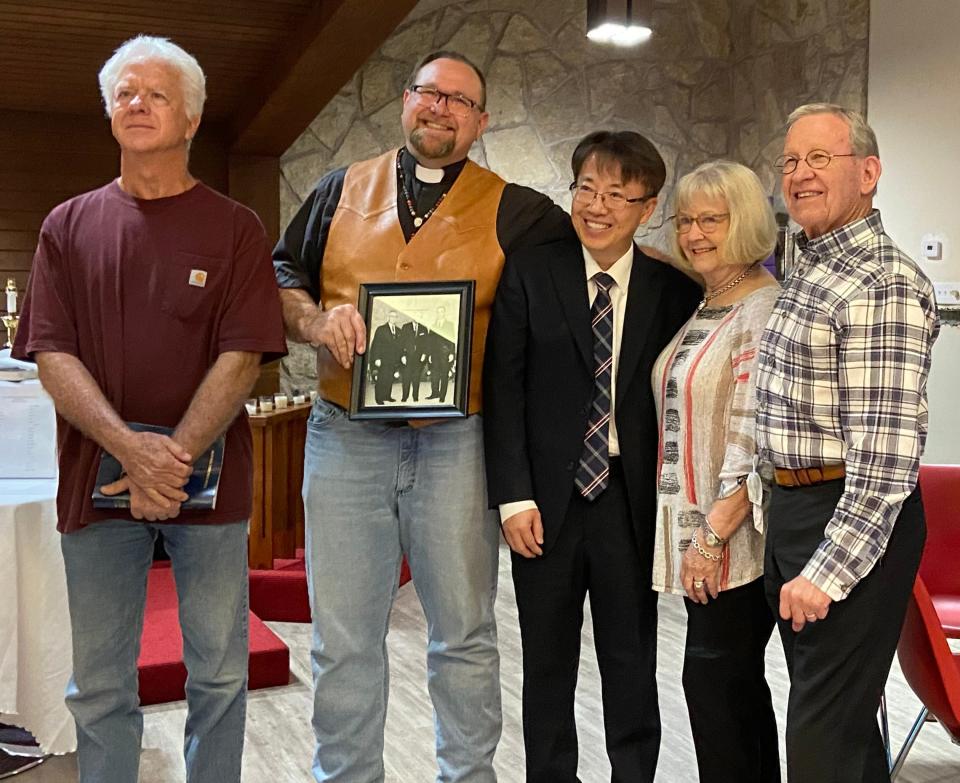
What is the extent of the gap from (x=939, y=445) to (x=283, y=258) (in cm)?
404

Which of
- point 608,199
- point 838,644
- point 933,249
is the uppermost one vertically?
point 933,249

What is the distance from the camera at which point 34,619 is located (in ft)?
9.05

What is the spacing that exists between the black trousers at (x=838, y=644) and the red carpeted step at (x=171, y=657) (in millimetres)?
2014

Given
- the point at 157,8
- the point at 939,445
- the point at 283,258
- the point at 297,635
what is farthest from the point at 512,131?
the point at 283,258

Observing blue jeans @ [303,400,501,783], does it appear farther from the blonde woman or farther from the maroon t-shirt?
the blonde woman

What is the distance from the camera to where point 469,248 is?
225cm

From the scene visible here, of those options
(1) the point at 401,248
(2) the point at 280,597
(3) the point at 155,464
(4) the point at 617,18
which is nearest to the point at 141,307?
(3) the point at 155,464

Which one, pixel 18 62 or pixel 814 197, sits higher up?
pixel 18 62

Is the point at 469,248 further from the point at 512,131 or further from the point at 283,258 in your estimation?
the point at 512,131

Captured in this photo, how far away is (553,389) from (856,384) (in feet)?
2.14

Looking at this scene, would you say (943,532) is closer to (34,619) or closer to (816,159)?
(816,159)

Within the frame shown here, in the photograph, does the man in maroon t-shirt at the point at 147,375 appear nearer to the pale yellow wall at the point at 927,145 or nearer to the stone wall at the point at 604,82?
the stone wall at the point at 604,82

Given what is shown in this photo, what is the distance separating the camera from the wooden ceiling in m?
4.28

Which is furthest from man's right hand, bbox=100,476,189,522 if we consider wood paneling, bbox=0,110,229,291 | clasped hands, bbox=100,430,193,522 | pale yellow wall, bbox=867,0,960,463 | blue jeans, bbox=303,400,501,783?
pale yellow wall, bbox=867,0,960,463
